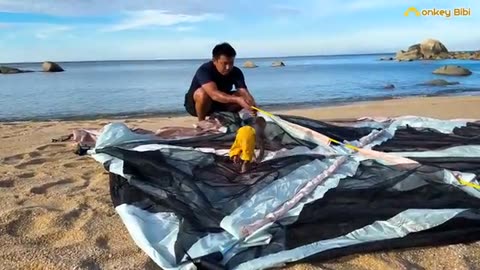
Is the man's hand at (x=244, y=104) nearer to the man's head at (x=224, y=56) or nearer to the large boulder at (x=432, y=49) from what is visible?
the man's head at (x=224, y=56)

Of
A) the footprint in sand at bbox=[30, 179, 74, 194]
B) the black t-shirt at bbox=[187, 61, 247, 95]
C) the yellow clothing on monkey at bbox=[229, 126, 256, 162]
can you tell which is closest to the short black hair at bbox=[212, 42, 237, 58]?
the black t-shirt at bbox=[187, 61, 247, 95]

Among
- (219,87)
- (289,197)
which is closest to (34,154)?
(219,87)

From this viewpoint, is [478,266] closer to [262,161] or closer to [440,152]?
[440,152]

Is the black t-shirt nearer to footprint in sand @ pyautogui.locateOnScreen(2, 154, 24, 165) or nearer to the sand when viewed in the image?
the sand

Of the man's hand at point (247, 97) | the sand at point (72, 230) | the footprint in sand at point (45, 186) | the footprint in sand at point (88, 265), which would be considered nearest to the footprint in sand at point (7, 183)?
the sand at point (72, 230)

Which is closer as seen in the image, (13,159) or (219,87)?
(13,159)

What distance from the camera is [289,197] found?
279 cm

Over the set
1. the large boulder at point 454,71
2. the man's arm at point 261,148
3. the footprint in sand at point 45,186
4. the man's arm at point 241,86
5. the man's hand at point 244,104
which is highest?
the man's arm at point 241,86

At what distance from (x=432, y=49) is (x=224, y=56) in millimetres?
67162

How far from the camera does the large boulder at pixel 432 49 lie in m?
64.9

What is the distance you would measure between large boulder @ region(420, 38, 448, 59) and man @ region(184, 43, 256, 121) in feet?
219

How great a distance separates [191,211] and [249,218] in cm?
34

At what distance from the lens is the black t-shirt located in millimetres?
4820

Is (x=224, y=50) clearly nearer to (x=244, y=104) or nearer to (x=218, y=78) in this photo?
(x=218, y=78)
